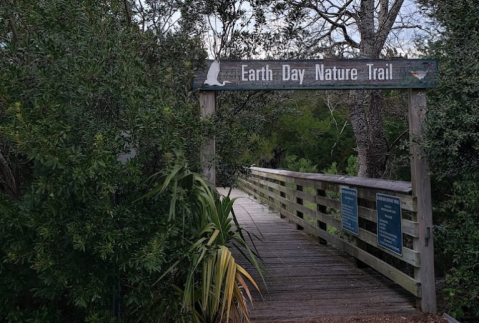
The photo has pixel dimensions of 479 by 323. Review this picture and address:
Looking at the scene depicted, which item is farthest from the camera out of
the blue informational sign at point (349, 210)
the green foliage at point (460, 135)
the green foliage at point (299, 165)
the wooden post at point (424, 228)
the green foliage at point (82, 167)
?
the green foliage at point (299, 165)

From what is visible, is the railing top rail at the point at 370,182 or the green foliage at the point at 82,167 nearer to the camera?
the green foliage at the point at 82,167

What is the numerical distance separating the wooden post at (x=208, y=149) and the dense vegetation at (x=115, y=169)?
0.15 metres

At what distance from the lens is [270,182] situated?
11.7 meters

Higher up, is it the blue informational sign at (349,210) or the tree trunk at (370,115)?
the tree trunk at (370,115)

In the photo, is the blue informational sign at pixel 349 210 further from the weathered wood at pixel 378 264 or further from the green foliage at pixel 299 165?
the green foliage at pixel 299 165

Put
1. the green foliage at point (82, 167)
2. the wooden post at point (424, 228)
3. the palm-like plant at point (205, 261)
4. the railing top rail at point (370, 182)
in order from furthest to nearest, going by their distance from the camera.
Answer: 1. the railing top rail at point (370, 182)
2. the wooden post at point (424, 228)
3. the palm-like plant at point (205, 261)
4. the green foliage at point (82, 167)

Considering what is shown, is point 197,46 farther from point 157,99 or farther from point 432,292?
point 432,292

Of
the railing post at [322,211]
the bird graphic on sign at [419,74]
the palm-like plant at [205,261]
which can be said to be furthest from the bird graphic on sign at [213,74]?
the railing post at [322,211]

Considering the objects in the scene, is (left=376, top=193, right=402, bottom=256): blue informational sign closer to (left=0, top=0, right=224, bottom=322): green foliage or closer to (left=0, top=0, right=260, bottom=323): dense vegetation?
(left=0, top=0, right=260, bottom=323): dense vegetation

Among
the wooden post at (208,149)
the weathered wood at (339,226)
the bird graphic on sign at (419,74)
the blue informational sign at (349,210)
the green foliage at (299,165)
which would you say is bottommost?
the weathered wood at (339,226)

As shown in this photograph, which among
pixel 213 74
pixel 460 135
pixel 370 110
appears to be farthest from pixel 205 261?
pixel 370 110

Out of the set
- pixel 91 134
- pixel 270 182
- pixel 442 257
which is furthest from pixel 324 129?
pixel 91 134

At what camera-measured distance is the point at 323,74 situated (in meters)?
4.59

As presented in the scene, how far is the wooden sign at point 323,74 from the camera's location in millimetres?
4523
